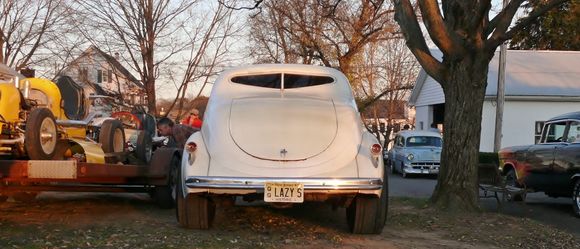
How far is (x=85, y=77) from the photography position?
96.6 ft

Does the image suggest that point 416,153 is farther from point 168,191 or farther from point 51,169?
point 51,169

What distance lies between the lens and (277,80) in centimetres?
795

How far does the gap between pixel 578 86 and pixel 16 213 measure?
22.7 meters

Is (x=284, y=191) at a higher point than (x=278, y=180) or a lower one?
lower

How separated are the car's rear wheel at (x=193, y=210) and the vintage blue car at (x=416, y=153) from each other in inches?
550

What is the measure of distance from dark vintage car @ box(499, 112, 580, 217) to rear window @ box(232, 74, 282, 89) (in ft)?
17.3

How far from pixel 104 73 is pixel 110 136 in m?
23.7

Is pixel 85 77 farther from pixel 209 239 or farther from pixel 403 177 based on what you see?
pixel 209 239

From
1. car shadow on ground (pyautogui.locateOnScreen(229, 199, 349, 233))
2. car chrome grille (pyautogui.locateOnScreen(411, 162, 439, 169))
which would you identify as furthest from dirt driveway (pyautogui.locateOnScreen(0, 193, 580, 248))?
car chrome grille (pyautogui.locateOnScreen(411, 162, 439, 169))

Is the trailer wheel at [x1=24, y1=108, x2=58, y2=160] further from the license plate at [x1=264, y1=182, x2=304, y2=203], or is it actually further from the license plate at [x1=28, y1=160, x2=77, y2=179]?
the license plate at [x1=264, y1=182, x2=304, y2=203]

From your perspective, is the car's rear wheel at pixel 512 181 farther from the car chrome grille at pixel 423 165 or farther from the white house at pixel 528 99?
the white house at pixel 528 99

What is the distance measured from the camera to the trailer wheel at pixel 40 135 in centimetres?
697

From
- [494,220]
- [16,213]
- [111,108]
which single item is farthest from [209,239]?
[111,108]

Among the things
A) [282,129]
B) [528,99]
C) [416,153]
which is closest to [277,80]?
[282,129]
